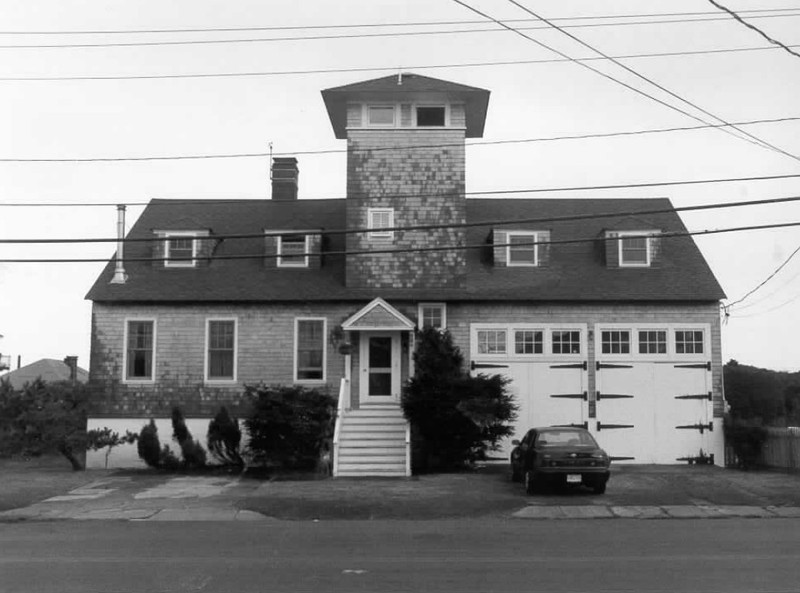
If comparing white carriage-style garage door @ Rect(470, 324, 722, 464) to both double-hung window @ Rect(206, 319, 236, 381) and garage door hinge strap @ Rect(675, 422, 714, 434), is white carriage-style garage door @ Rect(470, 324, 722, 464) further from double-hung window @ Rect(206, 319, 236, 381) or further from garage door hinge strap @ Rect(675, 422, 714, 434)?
double-hung window @ Rect(206, 319, 236, 381)

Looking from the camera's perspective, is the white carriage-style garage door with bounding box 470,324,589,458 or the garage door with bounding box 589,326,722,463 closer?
the garage door with bounding box 589,326,722,463

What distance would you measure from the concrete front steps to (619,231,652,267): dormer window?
7.84m

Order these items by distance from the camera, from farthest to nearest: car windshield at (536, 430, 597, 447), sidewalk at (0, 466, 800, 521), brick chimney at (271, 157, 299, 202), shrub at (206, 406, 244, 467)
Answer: brick chimney at (271, 157, 299, 202) < shrub at (206, 406, 244, 467) < car windshield at (536, 430, 597, 447) < sidewalk at (0, 466, 800, 521)

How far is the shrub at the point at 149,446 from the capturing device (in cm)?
2677

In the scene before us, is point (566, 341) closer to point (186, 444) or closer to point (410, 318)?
point (410, 318)

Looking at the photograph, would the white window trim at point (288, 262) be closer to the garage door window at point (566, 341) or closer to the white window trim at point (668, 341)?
the garage door window at point (566, 341)

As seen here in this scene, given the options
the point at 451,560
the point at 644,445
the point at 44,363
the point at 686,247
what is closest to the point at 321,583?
the point at 451,560

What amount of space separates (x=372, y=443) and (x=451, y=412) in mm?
2249

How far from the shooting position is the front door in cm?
2802

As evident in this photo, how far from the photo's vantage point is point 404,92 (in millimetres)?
28312

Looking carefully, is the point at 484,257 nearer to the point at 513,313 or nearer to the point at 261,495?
the point at 513,313

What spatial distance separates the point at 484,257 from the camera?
2978cm

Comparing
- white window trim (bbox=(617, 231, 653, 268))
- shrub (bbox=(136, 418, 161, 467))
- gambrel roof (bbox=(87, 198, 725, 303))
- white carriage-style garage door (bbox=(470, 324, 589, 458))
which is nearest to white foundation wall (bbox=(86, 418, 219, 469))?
shrub (bbox=(136, 418, 161, 467))

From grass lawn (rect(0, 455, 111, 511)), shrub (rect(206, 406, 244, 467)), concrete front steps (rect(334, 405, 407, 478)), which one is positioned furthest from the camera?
shrub (rect(206, 406, 244, 467))
